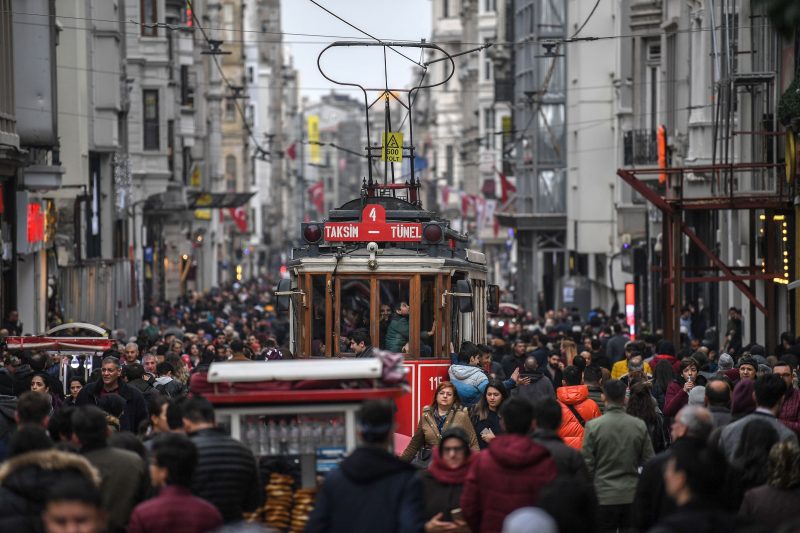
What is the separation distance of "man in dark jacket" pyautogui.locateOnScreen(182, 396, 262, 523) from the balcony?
3282 cm

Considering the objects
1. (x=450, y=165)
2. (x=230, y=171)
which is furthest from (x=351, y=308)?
(x=450, y=165)

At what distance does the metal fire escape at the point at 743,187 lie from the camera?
26.8 metres

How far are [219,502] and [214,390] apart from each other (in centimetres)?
124

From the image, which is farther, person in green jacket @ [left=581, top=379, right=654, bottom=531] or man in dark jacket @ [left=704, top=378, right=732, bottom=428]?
man in dark jacket @ [left=704, top=378, right=732, bottom=428]

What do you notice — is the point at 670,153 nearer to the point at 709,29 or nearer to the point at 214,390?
the point at 709,29

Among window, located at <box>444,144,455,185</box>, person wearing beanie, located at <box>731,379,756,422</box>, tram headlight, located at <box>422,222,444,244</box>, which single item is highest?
window, located at <box>444,144,455,185</box>

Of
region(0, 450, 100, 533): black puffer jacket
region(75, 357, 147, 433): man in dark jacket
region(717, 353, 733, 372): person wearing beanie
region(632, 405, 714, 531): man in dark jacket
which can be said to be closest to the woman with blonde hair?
region(75, 357, 147, 433): man in dark jacket

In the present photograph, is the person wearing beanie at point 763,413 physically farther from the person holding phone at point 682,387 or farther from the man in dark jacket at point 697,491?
the person holding phone at point 682,387

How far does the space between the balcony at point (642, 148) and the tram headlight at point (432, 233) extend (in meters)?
23.0

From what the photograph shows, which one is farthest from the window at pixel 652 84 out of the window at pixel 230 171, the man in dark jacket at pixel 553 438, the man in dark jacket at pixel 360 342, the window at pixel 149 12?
the window at pixel 230 171

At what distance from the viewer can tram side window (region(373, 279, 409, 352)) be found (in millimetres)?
18734

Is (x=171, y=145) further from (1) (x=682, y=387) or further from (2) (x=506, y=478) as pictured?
(2) (x=506, y=478)

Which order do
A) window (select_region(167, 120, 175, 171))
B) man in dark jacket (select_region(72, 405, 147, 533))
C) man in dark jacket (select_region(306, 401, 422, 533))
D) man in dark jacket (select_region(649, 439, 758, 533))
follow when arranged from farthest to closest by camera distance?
window (select_region(167, 120, 175, 171)) < man in dark jacket (select_region(72, 405, 147, 533)) < man in dark jacket (select_region(306, 401, 422, 533)) < man in dark jacket (select_region(649, 439, 758, 533))

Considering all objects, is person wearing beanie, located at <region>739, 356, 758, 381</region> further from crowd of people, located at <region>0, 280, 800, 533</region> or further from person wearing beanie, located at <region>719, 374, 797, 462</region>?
person wearing beanie, located at <region>719, 374, 797, 462</region>
